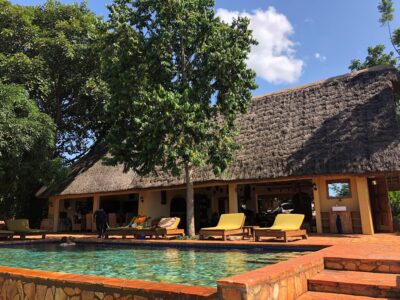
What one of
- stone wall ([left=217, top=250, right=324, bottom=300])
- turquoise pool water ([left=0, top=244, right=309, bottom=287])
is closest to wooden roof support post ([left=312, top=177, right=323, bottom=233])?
turquoise pool water ([left=0, top=244, right=309, bottom=287])

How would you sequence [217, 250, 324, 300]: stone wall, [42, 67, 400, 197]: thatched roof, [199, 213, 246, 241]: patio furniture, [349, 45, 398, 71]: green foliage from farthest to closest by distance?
[349, 45, 398, 71]: green foliage
[42, 67, 400, 197]: thatched roof
[199, 213, 246, 241]: patio furniture
[217, 250, 324, 300]: stone wall

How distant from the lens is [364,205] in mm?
11398

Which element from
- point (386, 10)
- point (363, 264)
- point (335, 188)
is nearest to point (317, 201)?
point (335, 188)

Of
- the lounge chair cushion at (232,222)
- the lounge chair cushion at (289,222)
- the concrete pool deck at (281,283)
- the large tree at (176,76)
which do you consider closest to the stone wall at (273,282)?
the concrete pool deck at (281,283)

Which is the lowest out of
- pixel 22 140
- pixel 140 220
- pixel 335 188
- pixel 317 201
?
pixel 140 220

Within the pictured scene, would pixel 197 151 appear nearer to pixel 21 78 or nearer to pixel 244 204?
pixel 244 204

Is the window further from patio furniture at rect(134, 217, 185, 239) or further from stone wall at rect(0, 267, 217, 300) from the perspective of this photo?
stone wall at rect(0, 267, 217, 300)

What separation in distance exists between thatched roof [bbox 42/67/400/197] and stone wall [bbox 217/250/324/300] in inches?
294

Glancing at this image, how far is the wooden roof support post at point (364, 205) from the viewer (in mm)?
11212

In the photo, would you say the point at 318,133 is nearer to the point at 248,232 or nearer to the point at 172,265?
the point at 248,232

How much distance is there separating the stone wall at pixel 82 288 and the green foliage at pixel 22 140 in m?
10.4

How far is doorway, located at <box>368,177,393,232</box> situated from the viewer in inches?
479

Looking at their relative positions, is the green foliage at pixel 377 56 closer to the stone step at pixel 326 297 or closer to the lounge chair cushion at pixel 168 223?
the lounge chair cushion at pixel 168 223

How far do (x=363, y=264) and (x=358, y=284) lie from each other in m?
0.82
